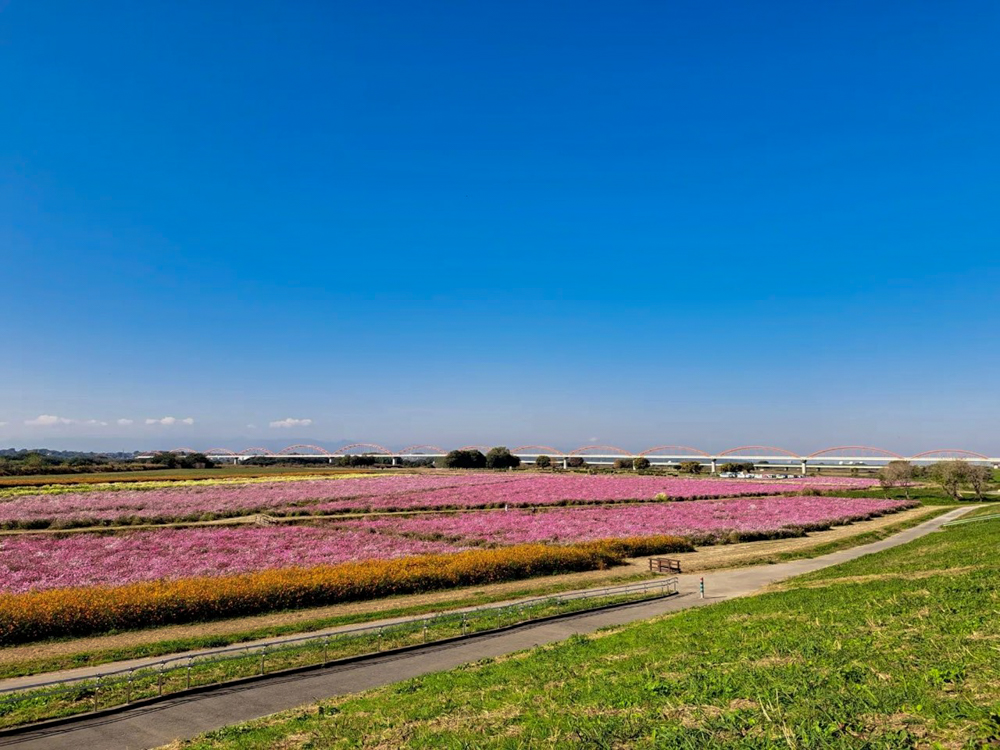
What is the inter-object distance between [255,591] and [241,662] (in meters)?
8.29

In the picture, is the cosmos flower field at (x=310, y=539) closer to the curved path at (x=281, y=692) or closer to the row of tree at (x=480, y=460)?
the curved path at (x=281, y=692)

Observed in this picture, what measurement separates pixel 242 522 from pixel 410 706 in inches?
1856

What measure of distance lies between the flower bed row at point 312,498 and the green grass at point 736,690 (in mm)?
49589

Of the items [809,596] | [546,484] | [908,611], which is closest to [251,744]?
[908,611]

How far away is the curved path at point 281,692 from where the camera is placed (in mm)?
13031

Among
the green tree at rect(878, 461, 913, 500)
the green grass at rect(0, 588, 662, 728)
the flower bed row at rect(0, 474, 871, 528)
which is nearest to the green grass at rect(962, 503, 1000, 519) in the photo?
the flower bed row at rect(0, 474, 871, 528)

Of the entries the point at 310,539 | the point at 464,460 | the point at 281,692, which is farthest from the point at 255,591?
the point at 464,460

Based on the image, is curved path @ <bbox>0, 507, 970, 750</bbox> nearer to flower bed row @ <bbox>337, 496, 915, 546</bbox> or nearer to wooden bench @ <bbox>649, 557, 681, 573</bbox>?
wooden bench @ <bbox>649, 557, 681, 573</bbox>

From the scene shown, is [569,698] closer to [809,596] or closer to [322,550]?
[809,596]

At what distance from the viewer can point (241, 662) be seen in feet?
58.9

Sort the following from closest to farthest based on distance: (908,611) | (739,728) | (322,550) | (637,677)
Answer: (739,728)
(637,677)
(908,611)
(322,550)

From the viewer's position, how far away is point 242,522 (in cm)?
5316

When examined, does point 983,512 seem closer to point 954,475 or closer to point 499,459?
point 954,475

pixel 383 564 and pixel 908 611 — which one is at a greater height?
A: pixel 908 611
